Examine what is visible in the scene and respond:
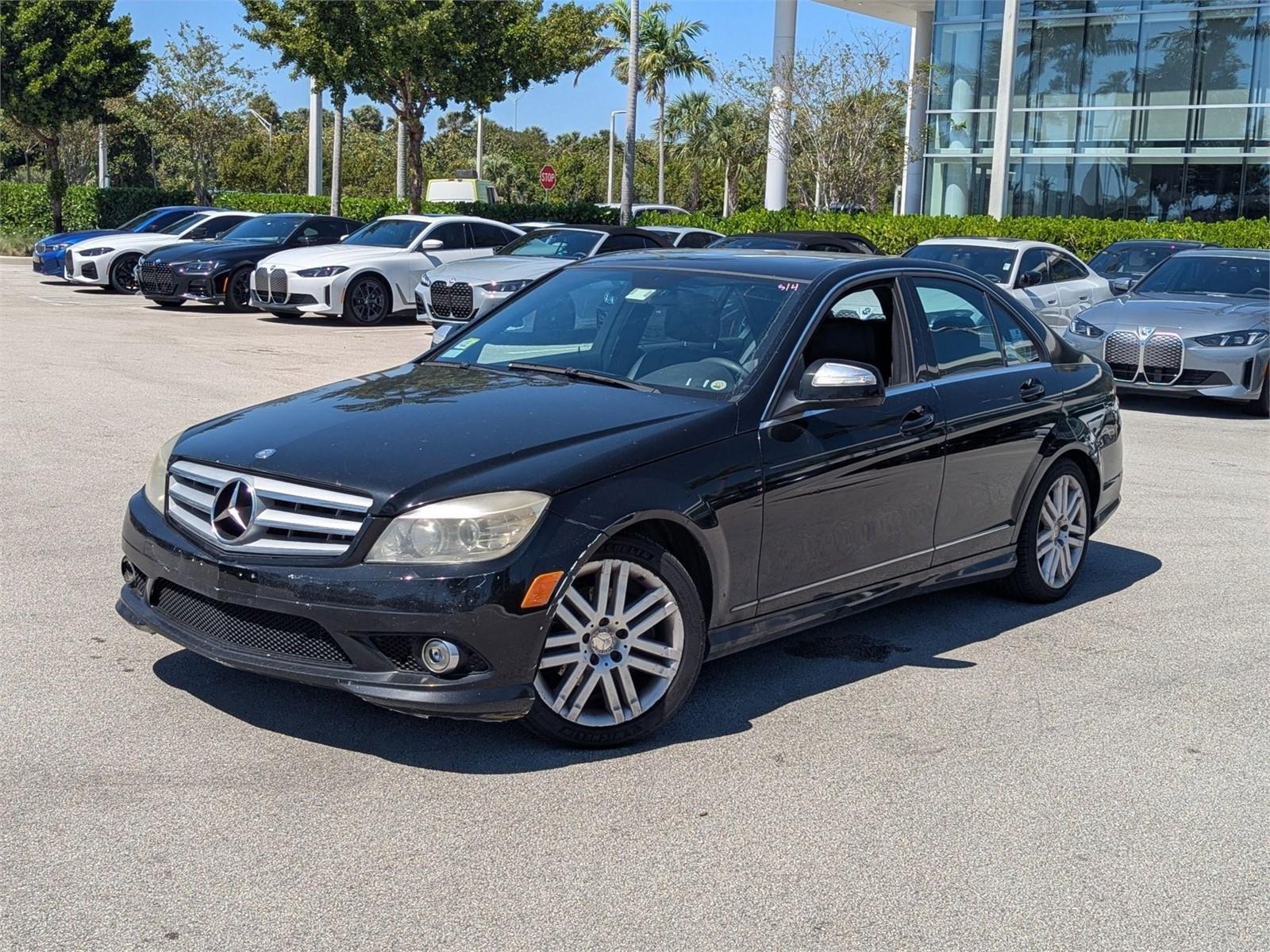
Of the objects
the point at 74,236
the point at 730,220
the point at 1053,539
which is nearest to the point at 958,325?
the point at 1053,539

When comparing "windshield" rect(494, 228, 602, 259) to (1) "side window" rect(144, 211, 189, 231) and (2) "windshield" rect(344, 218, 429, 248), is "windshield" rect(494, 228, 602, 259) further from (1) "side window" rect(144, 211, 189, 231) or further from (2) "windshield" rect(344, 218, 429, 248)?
(1) "side window" rect(144, 211, 189, 231)

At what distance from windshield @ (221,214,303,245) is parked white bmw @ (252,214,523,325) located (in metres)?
1.33

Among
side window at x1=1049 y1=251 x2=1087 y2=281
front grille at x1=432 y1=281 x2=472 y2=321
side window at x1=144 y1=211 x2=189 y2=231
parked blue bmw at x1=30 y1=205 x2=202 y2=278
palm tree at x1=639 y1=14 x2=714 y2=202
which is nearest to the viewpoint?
front grille at x1=432 y1=281 x2=472 y2=321

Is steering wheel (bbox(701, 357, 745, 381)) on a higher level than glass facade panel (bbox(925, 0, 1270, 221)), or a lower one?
lower

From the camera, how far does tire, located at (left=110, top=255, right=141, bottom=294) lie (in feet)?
81.9

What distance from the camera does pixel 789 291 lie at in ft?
19.0

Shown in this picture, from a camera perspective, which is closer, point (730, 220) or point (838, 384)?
point (838, 384)

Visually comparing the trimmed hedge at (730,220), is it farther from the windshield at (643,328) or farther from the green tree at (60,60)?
the windshield at (643,328)

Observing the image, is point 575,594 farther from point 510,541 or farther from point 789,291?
point 789,291

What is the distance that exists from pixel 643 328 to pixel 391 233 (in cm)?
1688

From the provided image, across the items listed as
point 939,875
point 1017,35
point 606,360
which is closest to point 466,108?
point 1017,35

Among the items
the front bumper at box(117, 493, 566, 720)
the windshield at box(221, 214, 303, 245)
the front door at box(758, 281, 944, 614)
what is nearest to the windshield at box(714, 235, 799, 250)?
the windshield at box(221, 214, 303, 245)

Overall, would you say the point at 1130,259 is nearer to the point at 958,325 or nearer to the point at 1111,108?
the point at 1111,108

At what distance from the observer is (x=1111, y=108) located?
3641cm
